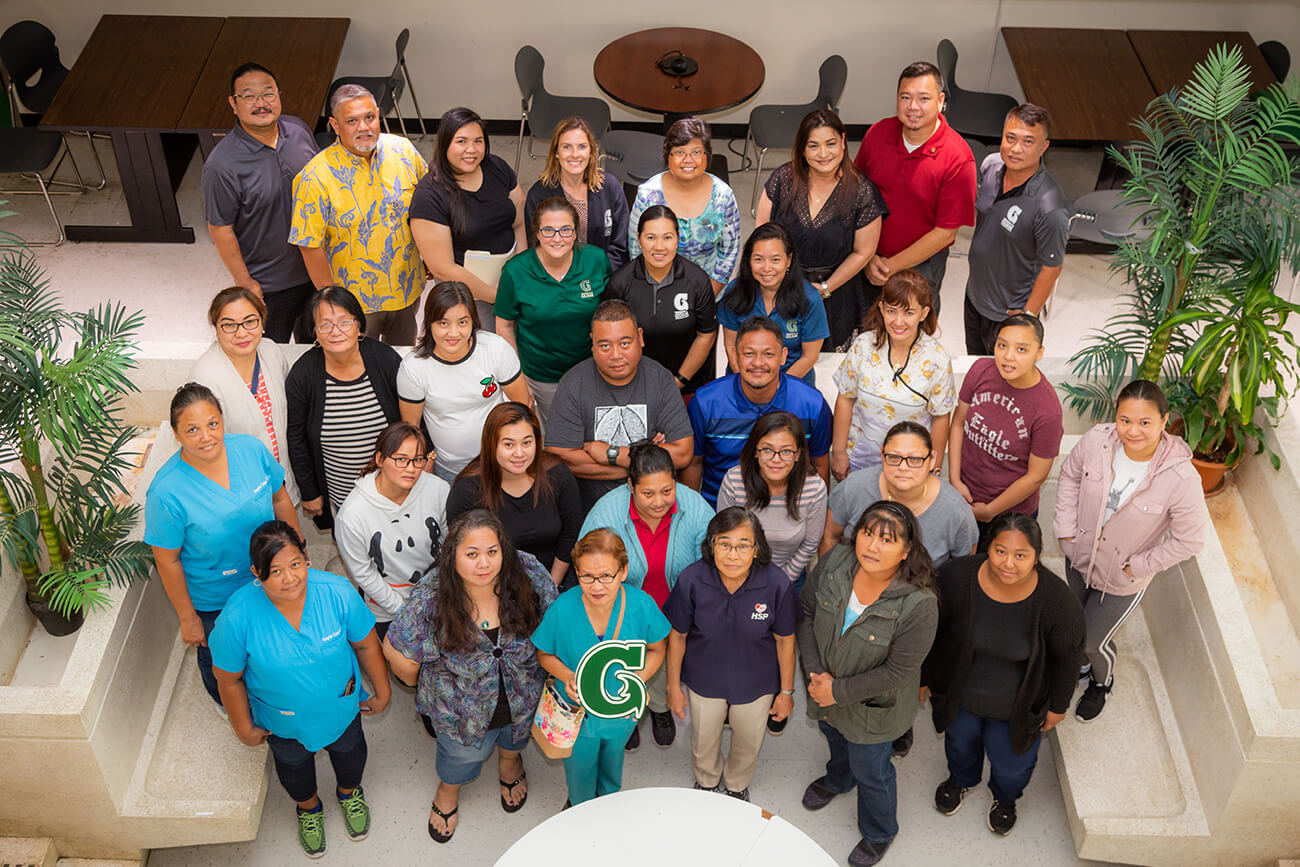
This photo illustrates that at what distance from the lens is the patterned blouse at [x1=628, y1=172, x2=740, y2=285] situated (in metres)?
5.04

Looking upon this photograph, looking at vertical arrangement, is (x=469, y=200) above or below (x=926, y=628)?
above

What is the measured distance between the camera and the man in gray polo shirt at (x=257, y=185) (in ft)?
17.2

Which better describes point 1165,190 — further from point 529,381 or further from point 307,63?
point 307,63

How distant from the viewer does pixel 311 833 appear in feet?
15.3

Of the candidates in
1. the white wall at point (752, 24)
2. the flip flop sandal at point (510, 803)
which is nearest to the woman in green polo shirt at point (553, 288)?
the flip flop sandal at point (510, 803)

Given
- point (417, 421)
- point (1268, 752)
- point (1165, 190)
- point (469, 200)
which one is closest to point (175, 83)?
point (469, 200)

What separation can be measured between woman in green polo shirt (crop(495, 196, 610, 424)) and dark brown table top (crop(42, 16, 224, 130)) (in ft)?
10.6

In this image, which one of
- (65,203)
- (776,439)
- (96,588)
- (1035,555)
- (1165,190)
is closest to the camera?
(1035,555)

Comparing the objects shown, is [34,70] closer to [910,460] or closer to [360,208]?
[360,208]

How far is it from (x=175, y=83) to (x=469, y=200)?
323 centimetres

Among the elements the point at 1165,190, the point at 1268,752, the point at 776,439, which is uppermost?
the point at 1165,190

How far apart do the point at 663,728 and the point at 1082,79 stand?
4.90 meters

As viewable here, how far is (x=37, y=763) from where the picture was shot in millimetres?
4418

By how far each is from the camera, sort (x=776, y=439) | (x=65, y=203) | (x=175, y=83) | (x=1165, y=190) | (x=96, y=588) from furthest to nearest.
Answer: (x=65, y=203) → (x=175, y=83) → (x=1165, y=190) → (x=96, y=588) → (x=776, y=439)
